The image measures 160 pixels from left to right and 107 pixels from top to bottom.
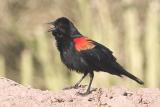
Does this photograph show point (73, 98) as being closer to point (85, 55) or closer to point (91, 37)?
point (85, 55)

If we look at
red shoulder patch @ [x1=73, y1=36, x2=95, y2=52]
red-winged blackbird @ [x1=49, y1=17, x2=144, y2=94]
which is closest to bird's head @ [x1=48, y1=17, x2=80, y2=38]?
red-winged blackbird @ [x1=49, y1=17, x2=144, y2=94]

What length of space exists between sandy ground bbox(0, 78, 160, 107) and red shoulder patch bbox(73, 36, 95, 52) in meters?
0.56

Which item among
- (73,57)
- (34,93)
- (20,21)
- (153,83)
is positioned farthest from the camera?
(20,21)

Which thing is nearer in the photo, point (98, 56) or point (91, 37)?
point (98, 56)

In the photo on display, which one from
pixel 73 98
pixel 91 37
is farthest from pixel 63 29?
pixel 91 37

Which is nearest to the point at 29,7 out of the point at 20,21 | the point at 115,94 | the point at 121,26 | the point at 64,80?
the point at 20,21

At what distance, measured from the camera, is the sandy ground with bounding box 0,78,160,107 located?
5754 mm

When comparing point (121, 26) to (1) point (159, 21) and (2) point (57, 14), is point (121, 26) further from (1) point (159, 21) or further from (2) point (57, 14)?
(1) point (159, 21)

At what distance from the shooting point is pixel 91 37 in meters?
9.40

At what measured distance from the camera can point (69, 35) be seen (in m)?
6.85

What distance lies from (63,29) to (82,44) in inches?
15.9

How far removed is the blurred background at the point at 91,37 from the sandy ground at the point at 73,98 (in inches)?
104

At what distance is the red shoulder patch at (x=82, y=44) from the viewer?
660cm

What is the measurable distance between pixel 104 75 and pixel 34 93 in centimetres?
332
